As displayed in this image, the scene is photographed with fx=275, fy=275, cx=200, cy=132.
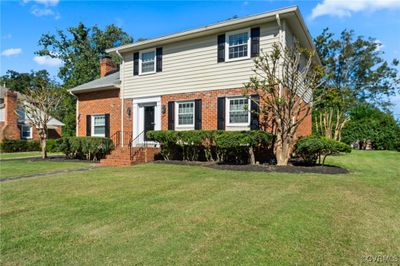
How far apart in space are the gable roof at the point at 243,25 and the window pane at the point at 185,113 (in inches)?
117

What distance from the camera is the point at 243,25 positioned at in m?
10.7

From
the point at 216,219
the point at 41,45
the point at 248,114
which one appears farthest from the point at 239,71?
the point at 41,45

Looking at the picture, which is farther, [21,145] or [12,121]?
[12,121]

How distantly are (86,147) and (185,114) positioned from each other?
5.00 m

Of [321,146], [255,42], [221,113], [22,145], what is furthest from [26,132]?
[321,146]

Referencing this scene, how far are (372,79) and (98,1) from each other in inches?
1083

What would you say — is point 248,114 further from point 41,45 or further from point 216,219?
point 41,45

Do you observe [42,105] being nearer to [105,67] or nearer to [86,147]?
[86,147]

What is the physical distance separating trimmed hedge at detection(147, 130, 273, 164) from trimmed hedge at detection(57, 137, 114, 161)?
9.07 feet

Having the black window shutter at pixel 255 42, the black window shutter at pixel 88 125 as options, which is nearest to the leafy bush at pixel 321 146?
the black window shutter at pixel 255 42

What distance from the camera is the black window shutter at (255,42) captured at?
10547 mm

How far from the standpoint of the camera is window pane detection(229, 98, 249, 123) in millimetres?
10836

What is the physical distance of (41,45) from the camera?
1261 inches

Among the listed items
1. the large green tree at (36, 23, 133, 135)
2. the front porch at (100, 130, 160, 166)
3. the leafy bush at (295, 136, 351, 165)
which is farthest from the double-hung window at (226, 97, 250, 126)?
the large green tree at (36, 23, 133, 135)
